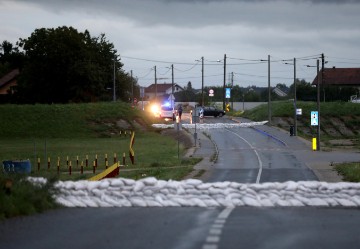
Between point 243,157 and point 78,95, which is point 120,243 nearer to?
point 243,157

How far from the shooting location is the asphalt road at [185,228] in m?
11.8

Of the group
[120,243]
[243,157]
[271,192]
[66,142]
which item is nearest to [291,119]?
[66,142]

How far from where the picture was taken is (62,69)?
96000 millimetres

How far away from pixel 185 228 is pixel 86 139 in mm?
61999

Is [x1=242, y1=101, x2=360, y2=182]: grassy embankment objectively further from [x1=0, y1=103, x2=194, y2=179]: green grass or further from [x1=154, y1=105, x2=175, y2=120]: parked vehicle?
[x1=0, y1=103, x2=194, y2=179]: green grass

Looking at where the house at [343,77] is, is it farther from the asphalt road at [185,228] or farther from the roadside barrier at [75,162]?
the asphalt road at [185,228]

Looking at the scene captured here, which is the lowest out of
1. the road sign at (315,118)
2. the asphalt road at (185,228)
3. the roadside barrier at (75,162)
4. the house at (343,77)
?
the roadside barrier at (75,162)

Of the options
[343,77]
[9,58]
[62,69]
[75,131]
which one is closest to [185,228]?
[75,131]

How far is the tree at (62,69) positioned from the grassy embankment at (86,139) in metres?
11.0

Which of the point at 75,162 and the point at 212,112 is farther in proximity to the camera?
the point at 212,112

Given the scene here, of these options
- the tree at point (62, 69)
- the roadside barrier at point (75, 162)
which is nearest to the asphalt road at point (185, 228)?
the roadside barrier at point (75, 162)

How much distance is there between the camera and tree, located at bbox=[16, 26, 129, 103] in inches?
3767

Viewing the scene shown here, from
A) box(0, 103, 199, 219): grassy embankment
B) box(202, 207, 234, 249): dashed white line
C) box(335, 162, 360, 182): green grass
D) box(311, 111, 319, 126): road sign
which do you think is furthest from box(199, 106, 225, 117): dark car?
box(202, 207, 234, 249): dashed white line

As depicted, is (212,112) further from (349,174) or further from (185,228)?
(185,228)
